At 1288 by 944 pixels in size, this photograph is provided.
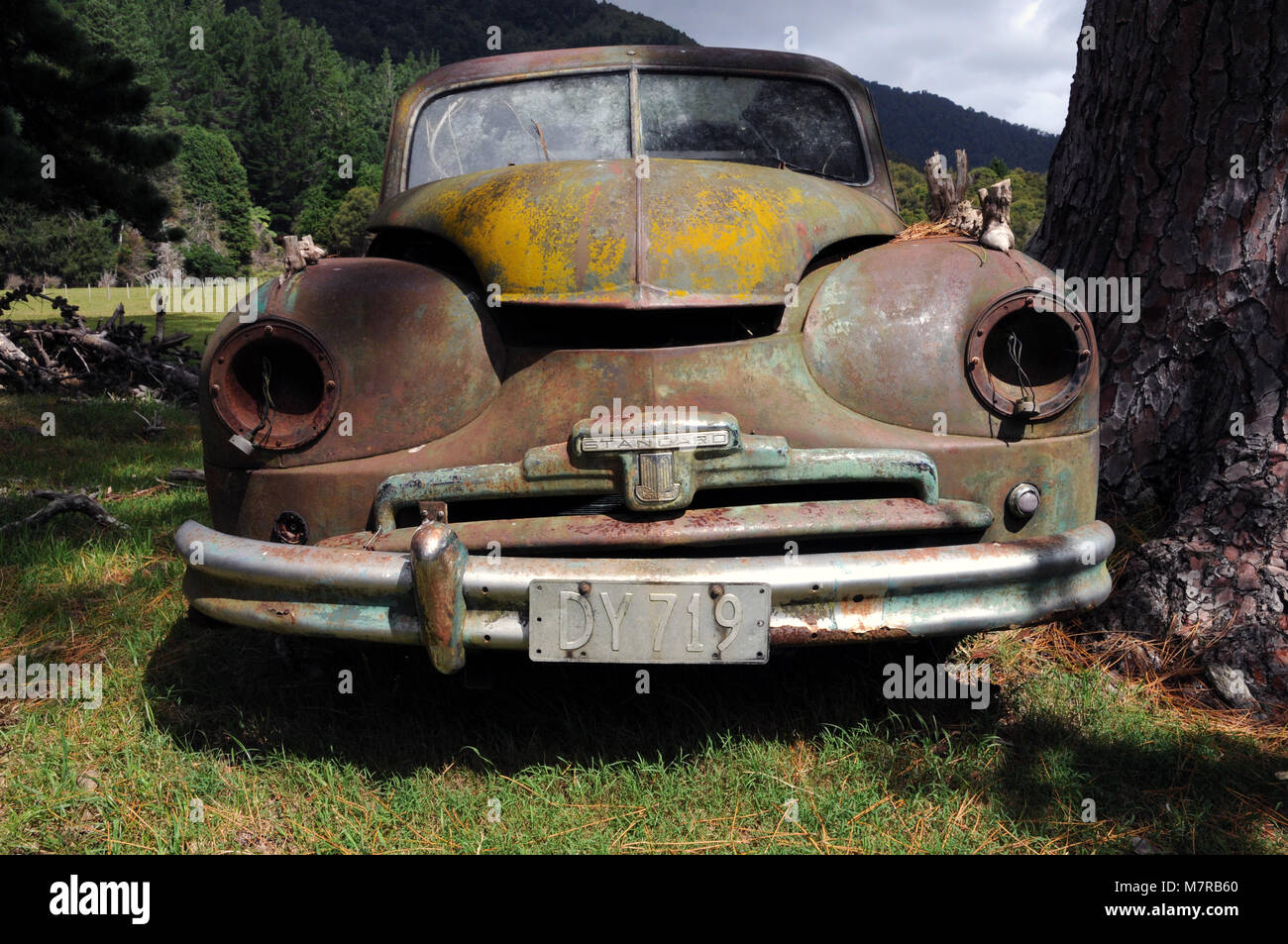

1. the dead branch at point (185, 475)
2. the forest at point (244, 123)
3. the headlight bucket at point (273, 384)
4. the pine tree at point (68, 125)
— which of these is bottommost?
the dead branch at point (185, 475)

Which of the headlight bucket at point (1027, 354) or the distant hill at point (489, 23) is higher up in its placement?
the distant hill at point (489, 23)

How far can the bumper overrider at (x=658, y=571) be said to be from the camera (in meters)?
1.95

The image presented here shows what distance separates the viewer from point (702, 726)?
8.21 feet

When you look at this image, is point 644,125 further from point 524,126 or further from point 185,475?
point 185,475

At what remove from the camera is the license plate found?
6.39 feet

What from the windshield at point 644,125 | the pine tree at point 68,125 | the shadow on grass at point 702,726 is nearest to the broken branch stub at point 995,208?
the windshield at point 644,125

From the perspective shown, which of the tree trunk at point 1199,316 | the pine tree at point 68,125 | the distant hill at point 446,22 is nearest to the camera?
the tree trunk at point 1199,316

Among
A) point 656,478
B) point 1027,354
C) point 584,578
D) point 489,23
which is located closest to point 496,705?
point 584,578

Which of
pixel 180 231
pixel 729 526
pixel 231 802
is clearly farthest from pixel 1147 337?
pixel 180 231

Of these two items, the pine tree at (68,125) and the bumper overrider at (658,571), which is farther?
the pine tree at (68,125)

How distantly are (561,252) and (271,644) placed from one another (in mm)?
1704

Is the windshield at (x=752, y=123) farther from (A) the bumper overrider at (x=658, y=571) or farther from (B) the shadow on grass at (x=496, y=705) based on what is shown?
(B) the shadow on grass at (x=496, y=705)

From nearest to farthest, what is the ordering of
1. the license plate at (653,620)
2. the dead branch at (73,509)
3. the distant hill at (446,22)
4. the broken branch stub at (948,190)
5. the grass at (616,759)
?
the license plate at (653,620), the grass at (616,759), the broken branch stub at (948,190), the dead branch at (73,509), the distant hill at (446,22)

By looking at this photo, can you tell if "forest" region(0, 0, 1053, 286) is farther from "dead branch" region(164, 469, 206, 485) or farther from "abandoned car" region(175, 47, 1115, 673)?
"abandoned car" region(175, 47, 1115, 673)
